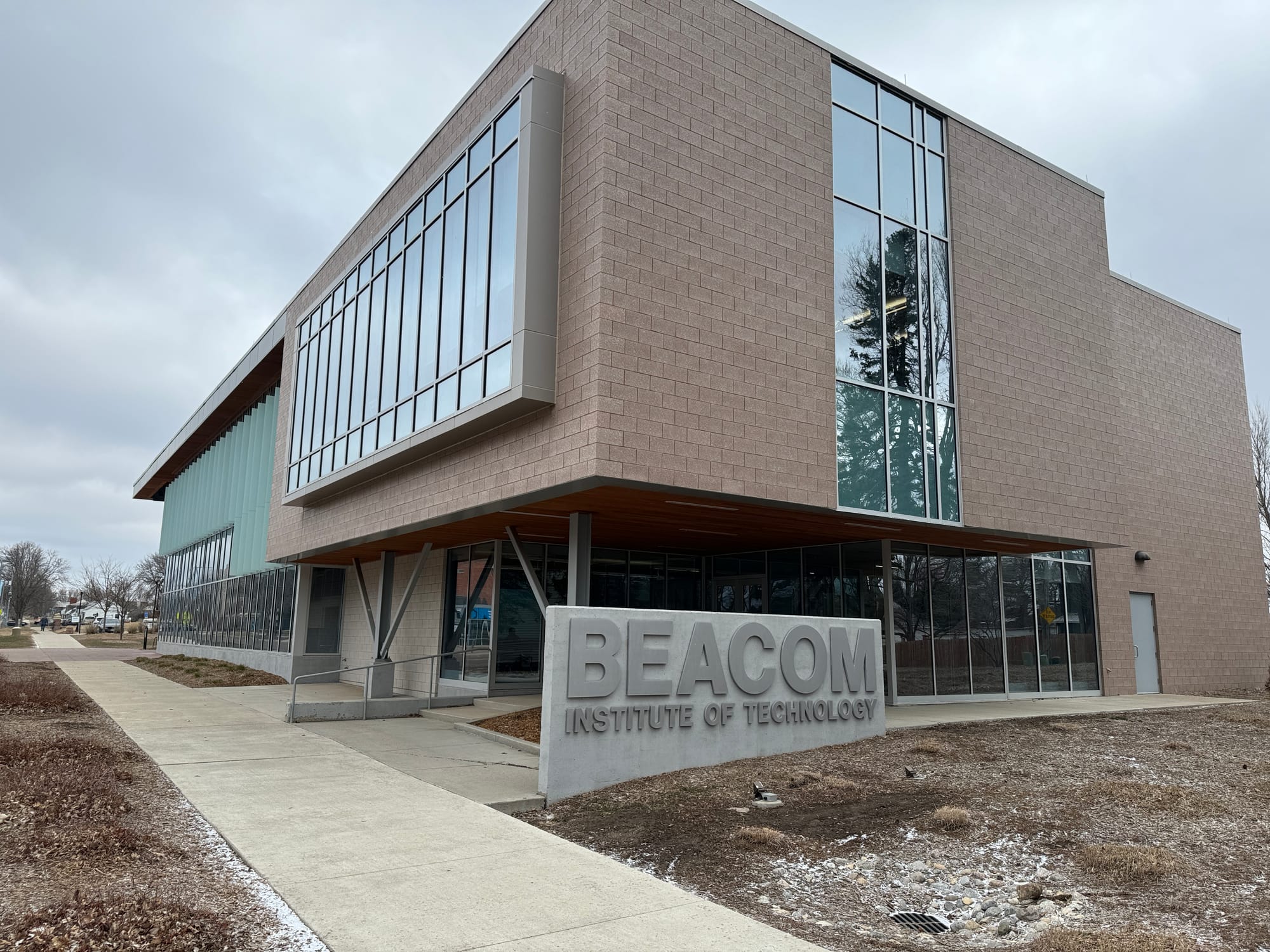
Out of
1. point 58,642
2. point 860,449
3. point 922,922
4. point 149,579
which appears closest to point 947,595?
point 860,449

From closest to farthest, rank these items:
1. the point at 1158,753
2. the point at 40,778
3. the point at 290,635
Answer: the point at 40,778, the point at 1158,753, the point at 290,635

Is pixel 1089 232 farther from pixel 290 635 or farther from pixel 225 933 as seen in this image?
pixel 290 635

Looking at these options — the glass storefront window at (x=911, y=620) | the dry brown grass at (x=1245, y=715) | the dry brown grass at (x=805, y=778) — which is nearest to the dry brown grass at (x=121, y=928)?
the dry brown grass at (x=805, y=778)

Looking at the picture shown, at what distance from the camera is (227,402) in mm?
34812

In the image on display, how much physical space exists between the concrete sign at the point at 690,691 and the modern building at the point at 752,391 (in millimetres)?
2224

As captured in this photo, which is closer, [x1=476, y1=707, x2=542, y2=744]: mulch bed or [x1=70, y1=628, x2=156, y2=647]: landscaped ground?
[x1=476, y1=707, x2=542, y2=744]: mulch bed

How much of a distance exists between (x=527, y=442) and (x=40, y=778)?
22.6 feet

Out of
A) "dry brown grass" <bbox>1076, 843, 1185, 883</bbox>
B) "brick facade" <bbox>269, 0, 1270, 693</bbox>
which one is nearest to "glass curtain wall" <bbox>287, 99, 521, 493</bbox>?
"brick facade" <bbox>269, 0, 1270, 693</bbox>

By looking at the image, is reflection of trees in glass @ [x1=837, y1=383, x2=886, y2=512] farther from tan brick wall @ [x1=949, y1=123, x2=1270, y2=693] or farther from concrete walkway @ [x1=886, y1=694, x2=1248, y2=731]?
concrete walkway @ [x1=886, y1=694, x2=1248, y2=731]

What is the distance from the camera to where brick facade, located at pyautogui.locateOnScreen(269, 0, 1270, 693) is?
40.3ft

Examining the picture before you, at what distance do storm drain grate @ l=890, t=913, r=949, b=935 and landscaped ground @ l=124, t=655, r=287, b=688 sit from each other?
833 inches

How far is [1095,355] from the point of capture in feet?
61.8

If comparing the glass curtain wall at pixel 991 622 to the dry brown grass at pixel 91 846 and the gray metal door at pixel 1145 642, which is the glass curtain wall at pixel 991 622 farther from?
the dry brown grass at pixel 91 846

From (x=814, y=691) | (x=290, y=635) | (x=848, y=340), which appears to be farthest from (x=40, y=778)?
(x=290, y=635)
